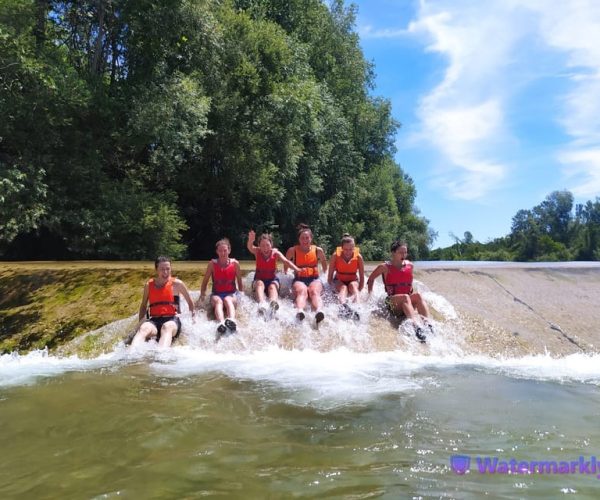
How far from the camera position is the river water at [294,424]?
2988 millimetres

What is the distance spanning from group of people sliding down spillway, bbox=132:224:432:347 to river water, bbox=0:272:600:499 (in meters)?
0.50

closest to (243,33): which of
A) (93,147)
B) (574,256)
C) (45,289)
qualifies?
(93,147)

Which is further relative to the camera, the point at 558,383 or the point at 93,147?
the point at 93,147

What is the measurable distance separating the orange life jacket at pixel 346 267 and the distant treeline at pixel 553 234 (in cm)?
9164

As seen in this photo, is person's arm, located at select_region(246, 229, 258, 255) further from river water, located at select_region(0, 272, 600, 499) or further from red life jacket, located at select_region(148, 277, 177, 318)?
river water, located at select_region(0, 272, 600, 499)

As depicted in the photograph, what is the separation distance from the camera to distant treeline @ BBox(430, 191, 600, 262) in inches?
3757

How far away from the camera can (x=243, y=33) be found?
21.1m

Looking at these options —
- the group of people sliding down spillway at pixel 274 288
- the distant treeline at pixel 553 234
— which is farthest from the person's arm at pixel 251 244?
the distant treeline at pixel 553 234

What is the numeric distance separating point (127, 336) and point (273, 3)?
2572cm

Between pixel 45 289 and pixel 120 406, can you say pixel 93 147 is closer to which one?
pixel 45 289

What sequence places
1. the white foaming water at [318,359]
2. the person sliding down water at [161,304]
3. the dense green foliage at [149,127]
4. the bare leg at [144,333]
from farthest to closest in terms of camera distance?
the dense green foliage at [149,127] < the person sliding down water at [161,304] < the bare leg at [144,333] < the white foaming water at [318,359]

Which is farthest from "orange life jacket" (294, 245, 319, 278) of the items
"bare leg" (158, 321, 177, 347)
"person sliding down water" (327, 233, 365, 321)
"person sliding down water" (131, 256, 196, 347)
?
"bare leg" (158, 321, 177, 347)

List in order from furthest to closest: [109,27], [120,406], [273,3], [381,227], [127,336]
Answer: [381,227], [273,3], [109,27], [127,336], [120,406]

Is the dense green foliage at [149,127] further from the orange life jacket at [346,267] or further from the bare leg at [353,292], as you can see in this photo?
the bare leg at [353,292]
